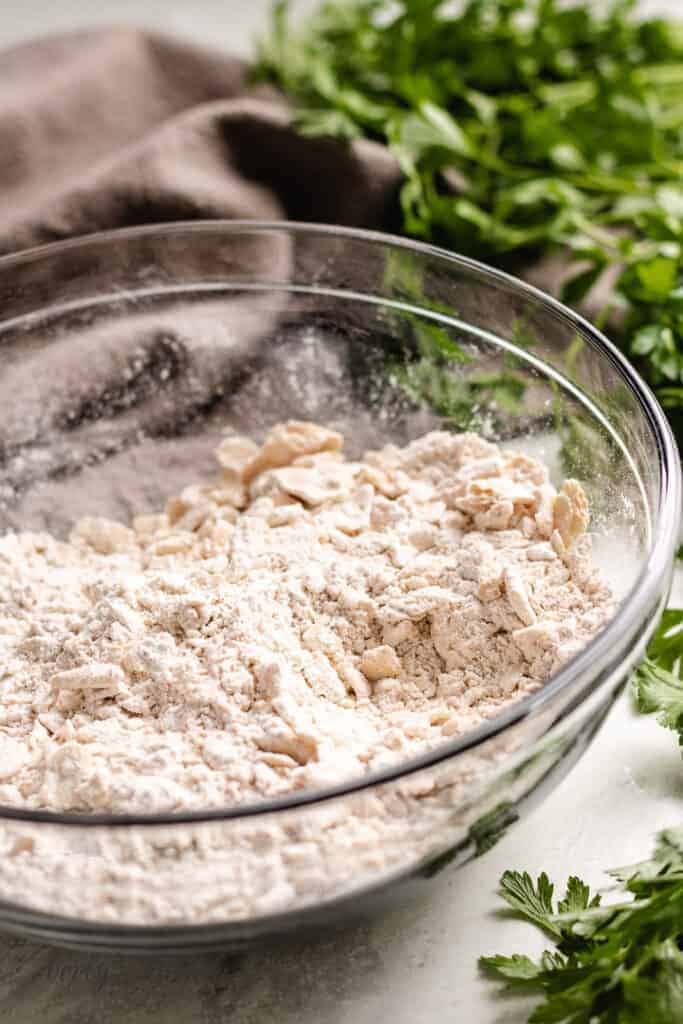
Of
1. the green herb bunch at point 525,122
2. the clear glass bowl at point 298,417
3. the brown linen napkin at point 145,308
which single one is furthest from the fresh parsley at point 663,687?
the brown linen napkin at point 145,308

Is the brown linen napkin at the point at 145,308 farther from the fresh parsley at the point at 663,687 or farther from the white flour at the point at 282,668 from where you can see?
the fresh parsley at the point at 663,687

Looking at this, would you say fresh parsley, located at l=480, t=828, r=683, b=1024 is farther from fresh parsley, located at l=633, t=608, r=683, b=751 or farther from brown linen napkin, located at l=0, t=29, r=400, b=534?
brown linen napkin, located at l=0, t=29, r=400, b=534

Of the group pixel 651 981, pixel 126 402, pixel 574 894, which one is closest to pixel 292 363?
pixel 126 402

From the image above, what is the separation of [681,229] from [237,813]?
2.95ft

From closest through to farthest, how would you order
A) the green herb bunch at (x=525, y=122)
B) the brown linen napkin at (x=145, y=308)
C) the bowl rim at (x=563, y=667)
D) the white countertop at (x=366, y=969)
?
the bowl rim at (x=563, y=667) → the white countertop at (x=366, y=969) → the brown linen napkin at (x=145, y=308) → the green herb bunch at (x=525, y=122)

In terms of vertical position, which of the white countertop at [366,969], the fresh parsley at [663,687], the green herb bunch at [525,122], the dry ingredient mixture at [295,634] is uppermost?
the green herb bunch at [525,122]

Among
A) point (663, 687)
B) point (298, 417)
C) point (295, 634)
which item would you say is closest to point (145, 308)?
point (298, 417)

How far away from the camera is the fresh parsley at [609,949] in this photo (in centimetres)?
83

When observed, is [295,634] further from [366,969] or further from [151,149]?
[151,149]

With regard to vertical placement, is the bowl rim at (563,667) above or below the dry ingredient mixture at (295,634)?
above

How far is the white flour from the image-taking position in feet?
2.66

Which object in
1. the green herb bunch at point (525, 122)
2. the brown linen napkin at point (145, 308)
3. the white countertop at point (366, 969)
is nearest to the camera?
the white countertop at point (366, 969)

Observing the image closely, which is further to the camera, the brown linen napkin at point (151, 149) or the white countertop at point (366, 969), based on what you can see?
the brown linen napkin at point (151, 149)

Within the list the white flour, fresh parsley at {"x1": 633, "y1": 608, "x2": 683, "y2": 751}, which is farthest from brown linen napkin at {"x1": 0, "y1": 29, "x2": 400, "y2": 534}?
fresh parsley at {"x1": 633, "y1": 608, "x2": 683, "y2": 751}
